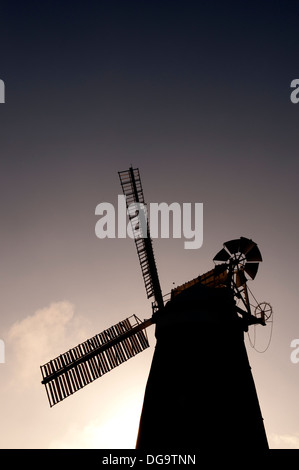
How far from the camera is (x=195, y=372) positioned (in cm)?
803

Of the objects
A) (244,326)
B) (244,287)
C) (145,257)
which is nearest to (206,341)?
(244,326)

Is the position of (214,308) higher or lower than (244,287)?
lower

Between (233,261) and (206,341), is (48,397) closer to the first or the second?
(206,341)

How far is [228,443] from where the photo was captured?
7.06m

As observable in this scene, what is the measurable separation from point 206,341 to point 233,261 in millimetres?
4416

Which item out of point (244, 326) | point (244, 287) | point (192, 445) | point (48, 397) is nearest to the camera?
point (192, 445)

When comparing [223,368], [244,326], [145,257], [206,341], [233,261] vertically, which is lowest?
[223,368]

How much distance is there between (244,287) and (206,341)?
362 cm

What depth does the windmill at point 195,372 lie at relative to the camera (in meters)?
7.30

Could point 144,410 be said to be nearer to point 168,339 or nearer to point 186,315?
point 168,339

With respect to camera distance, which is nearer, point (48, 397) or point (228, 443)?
point (228, 443)

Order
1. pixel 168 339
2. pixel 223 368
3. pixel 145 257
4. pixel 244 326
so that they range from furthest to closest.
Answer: pixel 145 257
pixel 244 326
pixel 168 339
pixel 223 368

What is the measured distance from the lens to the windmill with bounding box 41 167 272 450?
730 centimetres

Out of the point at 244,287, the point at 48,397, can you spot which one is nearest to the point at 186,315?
the point at 244,287
